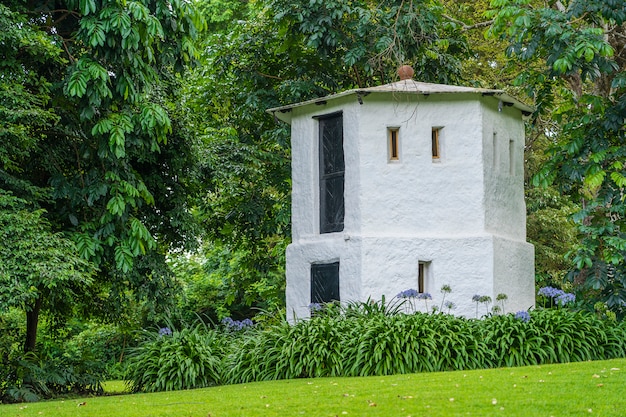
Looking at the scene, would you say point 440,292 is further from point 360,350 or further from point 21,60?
point 21,60

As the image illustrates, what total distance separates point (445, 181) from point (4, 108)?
871 centimetres

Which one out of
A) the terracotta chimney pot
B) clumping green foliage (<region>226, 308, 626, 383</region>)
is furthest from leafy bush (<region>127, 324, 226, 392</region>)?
the terracotta chimney pot

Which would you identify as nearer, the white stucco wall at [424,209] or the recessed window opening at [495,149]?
the white stucco wall at [424,209]

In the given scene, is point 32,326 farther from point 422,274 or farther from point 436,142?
point 436,142

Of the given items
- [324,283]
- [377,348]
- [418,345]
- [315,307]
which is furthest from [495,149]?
[377,348]

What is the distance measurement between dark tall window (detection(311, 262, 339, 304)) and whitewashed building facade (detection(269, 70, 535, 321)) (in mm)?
25

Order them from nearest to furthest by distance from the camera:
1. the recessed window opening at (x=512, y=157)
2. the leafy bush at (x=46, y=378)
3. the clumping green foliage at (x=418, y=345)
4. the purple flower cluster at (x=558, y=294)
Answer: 1. the clumping green foliage at (x=418, y=345)
2. the leafy bush at (x=46, y=378)
3. the purple flower cluster at (x=558, y=294)
4. the recessed window opening at (x=512, y=157)

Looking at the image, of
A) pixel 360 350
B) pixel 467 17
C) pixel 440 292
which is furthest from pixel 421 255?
pixel 467 17

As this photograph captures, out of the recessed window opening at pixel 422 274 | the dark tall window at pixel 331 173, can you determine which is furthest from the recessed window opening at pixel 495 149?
the dark tall window at pixel 331 173

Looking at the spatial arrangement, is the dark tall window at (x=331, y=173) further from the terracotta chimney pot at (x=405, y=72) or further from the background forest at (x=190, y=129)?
the background forest at (x=190, y=129)

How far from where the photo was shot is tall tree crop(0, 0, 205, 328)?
45.9 ft

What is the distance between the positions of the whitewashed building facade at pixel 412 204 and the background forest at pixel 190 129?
1.31 meters

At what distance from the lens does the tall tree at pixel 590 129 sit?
1524 cm

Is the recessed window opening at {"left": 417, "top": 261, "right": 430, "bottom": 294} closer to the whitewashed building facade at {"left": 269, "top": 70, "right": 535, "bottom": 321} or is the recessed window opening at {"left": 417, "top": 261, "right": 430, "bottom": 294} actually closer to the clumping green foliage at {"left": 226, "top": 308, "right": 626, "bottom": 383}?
the whitewashed building facade at {"left": 269, "top": 70, "right": 535, "bottom": 321}
